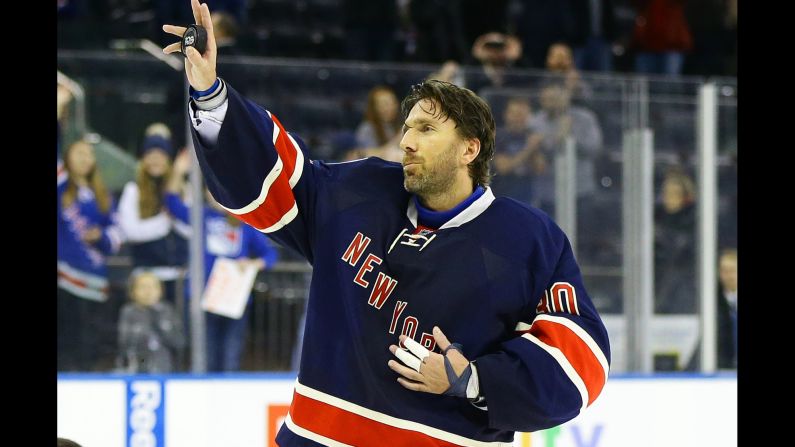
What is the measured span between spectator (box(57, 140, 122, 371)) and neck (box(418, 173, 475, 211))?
243cm

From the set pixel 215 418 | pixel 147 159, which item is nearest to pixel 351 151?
pixel 147 159

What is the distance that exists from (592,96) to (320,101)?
1217mm

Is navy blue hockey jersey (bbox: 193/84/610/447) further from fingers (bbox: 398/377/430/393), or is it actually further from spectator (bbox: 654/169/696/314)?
spectator (bbox: 654/169/696/314)

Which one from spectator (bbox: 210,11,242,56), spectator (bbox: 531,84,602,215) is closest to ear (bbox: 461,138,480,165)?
spectator (bbox: 531,84,602,215)

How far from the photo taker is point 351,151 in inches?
191

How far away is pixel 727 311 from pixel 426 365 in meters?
3.16

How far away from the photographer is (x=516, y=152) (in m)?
4.91

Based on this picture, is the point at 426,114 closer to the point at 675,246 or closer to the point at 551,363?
the point at 551,363

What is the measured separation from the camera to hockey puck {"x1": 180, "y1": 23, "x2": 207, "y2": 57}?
218cm

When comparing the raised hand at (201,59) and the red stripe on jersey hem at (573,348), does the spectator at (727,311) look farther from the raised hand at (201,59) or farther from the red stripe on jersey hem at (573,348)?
the raised hand at (201,59)

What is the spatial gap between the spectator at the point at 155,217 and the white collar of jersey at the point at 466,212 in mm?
2332

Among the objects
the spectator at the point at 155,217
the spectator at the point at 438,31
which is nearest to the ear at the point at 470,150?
the spectator at the point at 155,217

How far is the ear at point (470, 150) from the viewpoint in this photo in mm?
2486
